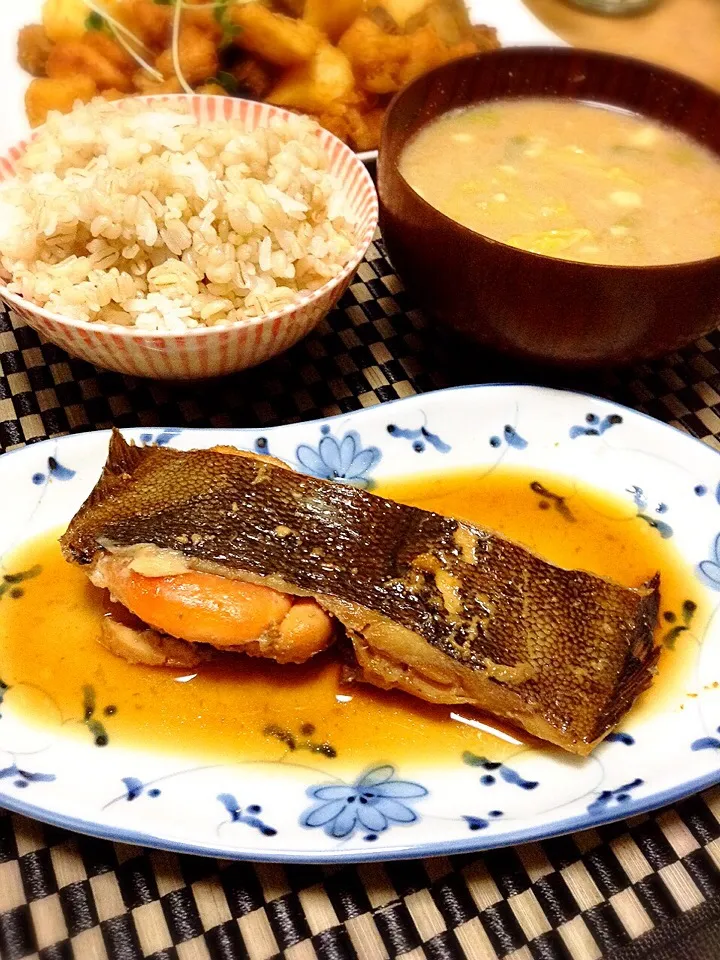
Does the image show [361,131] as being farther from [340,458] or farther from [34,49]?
[340,458]

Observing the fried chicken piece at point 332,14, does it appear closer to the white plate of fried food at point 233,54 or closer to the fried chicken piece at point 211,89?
the white plate of fried food at point 233,54

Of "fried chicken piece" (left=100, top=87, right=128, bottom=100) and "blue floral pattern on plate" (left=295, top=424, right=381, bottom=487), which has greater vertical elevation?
"fried chicken piece" (left=100, top=87, right=128, bottom=100)

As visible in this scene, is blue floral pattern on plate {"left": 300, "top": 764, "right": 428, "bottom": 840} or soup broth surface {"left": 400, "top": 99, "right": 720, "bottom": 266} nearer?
blue floral pattern on plate {"left": 300, "top": 764, "right": 428, "bottom": 840}

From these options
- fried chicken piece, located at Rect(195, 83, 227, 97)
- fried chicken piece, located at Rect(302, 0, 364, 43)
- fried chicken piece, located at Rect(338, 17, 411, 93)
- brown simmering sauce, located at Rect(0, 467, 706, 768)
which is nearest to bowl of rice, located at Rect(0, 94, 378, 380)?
brown simmering sauce, located at Rect(0, 467, 706, 768)

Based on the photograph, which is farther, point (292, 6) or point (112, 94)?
point (292, 6)

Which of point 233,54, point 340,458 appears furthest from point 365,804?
point 233,54

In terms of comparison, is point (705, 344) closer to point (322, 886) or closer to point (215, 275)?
point (215, 275)

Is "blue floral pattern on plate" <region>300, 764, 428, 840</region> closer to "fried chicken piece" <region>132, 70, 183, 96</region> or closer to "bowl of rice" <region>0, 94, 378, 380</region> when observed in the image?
"bowl of rice" <region>0, 94, 378, 380</region>
